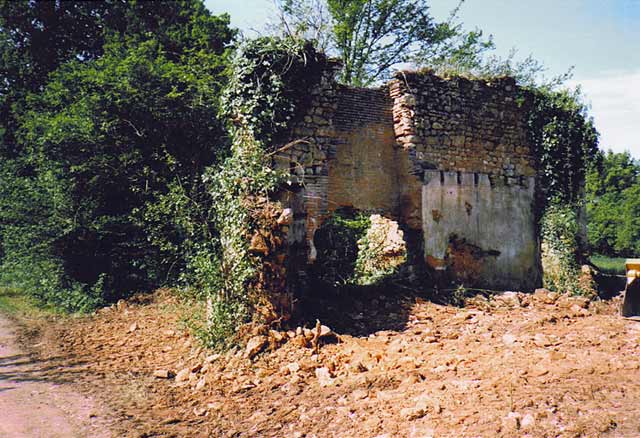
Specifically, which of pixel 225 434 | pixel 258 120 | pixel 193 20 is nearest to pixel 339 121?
pixel 258 120

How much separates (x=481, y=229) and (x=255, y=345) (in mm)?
5573

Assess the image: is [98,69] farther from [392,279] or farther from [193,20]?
[392,279]

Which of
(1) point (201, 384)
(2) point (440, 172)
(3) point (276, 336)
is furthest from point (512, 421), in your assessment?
(2) point (440, 172)

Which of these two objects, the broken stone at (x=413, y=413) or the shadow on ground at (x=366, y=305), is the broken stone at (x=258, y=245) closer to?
the shadow on ground at (x=366, y=305)

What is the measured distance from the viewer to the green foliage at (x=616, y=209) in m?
31.5

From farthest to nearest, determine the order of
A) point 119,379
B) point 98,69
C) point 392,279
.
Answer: point 98,69
point 392,279
point 119,379

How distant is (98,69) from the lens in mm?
13211

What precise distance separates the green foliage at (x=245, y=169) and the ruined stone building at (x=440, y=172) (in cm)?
171

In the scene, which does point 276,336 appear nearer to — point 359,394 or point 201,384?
point 201,384

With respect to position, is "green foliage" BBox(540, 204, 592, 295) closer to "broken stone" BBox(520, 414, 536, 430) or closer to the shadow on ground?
the shadow on ground

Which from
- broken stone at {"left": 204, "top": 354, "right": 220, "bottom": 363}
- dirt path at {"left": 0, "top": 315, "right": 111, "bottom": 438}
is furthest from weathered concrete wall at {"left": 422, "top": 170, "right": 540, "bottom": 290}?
dirt path at {"left": 0, "top": 315, "right": 111, "bottom": 438}

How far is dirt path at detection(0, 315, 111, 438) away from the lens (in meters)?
5.00

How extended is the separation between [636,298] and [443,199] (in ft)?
11.7

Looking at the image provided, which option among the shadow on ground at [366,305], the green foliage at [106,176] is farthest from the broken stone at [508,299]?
the green foliage at [106,176]
